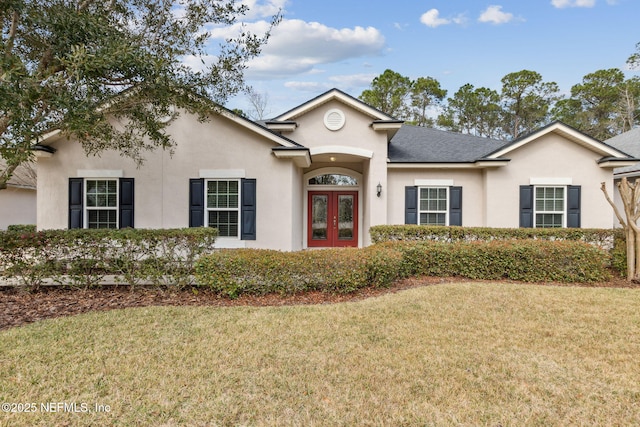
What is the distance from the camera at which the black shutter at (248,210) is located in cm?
974

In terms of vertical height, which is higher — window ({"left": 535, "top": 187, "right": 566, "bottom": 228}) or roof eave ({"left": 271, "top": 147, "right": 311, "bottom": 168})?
roof eave ({"left": 271, "top": 147, "right": 311, "bottom": 168})

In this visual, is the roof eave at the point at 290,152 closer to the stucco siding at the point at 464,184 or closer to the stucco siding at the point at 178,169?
the stucco siding at the point at 178,169

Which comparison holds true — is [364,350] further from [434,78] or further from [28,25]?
[434,78]

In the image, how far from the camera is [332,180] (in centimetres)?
1397

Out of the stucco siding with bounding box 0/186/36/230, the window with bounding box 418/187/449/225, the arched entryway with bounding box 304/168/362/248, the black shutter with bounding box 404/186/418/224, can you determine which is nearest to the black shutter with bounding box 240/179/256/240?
the arched entryway with bounding box 304/168/362/248

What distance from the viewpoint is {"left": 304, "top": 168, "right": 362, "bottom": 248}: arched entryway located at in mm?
13891

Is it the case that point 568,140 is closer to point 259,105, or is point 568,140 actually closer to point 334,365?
point 334,365

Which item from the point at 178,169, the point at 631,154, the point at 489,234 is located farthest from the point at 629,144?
the point at 178,169

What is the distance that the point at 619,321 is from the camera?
16.6 feet

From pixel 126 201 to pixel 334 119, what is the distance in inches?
294

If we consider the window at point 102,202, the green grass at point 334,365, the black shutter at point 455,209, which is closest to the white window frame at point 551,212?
the black shutter at point 455,209

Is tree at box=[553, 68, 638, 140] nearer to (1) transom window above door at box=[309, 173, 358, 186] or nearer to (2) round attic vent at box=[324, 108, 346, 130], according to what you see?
(1) transom window above door at box=[309, 173, 358, 186]

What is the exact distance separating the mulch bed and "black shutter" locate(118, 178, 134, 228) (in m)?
3.10

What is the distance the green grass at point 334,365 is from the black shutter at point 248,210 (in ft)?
13.9
